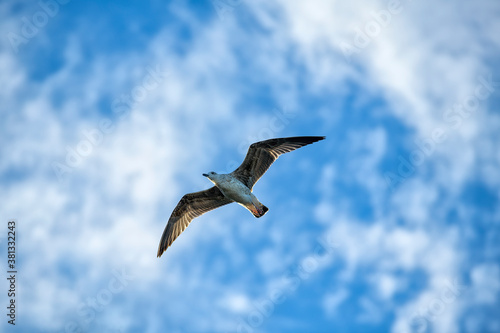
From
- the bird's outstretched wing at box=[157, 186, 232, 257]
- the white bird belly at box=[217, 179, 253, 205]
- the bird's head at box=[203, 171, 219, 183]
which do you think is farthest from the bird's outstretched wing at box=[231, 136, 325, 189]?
the bird's outstretched wing at box=[157, 186, 232, 257]

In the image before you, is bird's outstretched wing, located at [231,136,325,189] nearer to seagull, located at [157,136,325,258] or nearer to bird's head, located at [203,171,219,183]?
seagull, located at [157,136,325,258]

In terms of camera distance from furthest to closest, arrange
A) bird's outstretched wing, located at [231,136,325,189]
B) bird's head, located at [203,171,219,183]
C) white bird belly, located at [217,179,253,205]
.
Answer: bird's head, located at [203,171,219,183]
bird's outstretched wing, located at [231,136,325,189]
white bird belly, located at [217,179,253,205]

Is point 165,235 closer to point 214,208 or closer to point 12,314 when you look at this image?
point 214,208

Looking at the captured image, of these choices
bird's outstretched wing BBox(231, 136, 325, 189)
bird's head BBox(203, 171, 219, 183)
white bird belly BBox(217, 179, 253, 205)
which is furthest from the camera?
bird's head BBox(203, 171, 219, 183)

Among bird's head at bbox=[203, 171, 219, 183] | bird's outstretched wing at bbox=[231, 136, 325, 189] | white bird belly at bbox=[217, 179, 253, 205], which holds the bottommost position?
white bird belly at bbox=[217, 179, 253, 205]

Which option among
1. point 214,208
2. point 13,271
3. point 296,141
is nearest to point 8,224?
point 13,271

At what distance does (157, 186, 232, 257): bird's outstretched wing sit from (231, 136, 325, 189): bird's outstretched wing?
1163 mm

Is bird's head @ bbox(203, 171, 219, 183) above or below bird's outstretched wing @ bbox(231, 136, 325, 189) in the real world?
below

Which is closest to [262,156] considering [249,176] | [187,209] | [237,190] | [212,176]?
[249,176]

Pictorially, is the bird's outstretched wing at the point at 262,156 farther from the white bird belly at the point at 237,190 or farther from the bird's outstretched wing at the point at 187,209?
the bird's outstretched wing at the point at 187,209

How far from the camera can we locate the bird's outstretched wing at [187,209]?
15.9m

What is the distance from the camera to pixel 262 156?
15.0 metres

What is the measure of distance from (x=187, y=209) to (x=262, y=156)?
3.30 m

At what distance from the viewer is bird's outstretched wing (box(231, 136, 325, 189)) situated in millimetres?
14984
